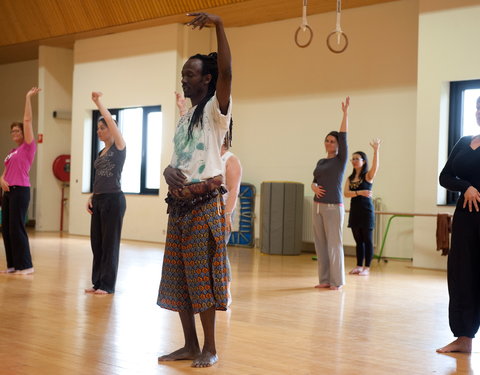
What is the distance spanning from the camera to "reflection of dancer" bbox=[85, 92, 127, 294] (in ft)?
19.2

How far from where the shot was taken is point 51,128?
13805 millimetres

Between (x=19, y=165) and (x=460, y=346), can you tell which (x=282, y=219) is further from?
(x=460, y=346)

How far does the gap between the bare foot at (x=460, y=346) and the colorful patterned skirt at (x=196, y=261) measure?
1.51 meters

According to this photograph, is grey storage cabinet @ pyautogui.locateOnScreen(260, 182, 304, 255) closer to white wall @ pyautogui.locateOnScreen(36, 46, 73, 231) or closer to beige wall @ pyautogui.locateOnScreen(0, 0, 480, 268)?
beige wall @ pyautogui.locateOnScreen(0, 0, 480, 268)

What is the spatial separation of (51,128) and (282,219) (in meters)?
5.91

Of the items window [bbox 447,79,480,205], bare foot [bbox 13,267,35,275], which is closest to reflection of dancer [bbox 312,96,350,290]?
window [bbox 447,79,480,205]

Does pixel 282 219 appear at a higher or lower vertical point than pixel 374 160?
lower

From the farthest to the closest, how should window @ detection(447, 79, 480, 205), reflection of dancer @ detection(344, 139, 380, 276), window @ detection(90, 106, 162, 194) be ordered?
window @ detection(90, 106, 162, 194) < window @ detection(447, 79, 480, 205) < reflection of dancer @ detection(344, 139, 380, 276)

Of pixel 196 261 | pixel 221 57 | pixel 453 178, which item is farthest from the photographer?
pixel 453 178

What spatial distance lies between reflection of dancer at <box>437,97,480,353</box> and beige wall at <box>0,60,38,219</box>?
12520mm

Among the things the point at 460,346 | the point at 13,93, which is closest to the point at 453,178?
the point at 460,346

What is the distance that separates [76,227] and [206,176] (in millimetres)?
10402

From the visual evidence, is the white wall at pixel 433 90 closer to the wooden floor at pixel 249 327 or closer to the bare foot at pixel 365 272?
the bare foot at pixel 365 272

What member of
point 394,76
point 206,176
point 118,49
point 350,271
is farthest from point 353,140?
point 206,176
